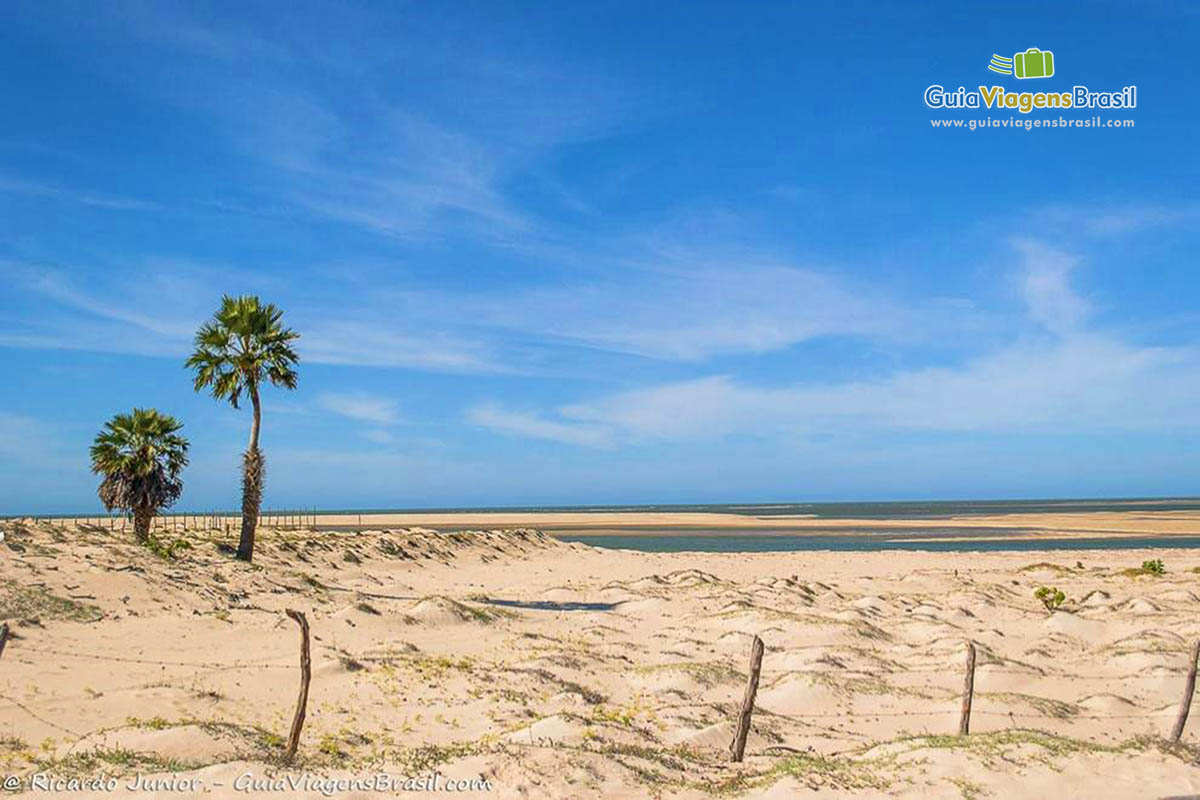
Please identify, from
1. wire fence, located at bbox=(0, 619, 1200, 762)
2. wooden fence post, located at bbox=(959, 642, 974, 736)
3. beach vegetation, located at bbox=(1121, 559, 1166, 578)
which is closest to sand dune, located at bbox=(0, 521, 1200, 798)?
wire fence, located at bbox=(0, 619, 1200, 762)

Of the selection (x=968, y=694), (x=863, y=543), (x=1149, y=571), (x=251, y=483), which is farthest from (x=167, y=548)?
(x=863, y=543)

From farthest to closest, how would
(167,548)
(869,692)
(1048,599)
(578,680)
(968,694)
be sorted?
(1048,599)
(167,548)
(869,692)
(578,680)
(968,694)

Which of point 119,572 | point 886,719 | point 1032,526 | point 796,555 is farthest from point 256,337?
point 1032,526

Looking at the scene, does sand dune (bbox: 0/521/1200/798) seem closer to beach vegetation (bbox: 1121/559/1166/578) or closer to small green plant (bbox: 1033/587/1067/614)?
small green plant (bbox: 1033/587/1067/614)

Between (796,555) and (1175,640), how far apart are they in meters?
30.8

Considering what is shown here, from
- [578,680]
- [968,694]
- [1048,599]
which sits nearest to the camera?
[968,694]

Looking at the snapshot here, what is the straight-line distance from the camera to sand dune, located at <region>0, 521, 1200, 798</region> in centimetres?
1273

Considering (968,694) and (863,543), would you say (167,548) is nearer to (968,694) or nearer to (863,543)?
(968,694)

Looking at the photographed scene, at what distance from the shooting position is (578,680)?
779 inches

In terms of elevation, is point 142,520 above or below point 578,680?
above

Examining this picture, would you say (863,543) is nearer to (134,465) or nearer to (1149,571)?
(1149,571)

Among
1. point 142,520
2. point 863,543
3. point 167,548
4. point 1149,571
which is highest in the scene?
point 142,520

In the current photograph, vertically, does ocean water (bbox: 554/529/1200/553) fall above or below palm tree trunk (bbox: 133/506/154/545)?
below

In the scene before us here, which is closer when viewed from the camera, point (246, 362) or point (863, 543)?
point (246, 362)
